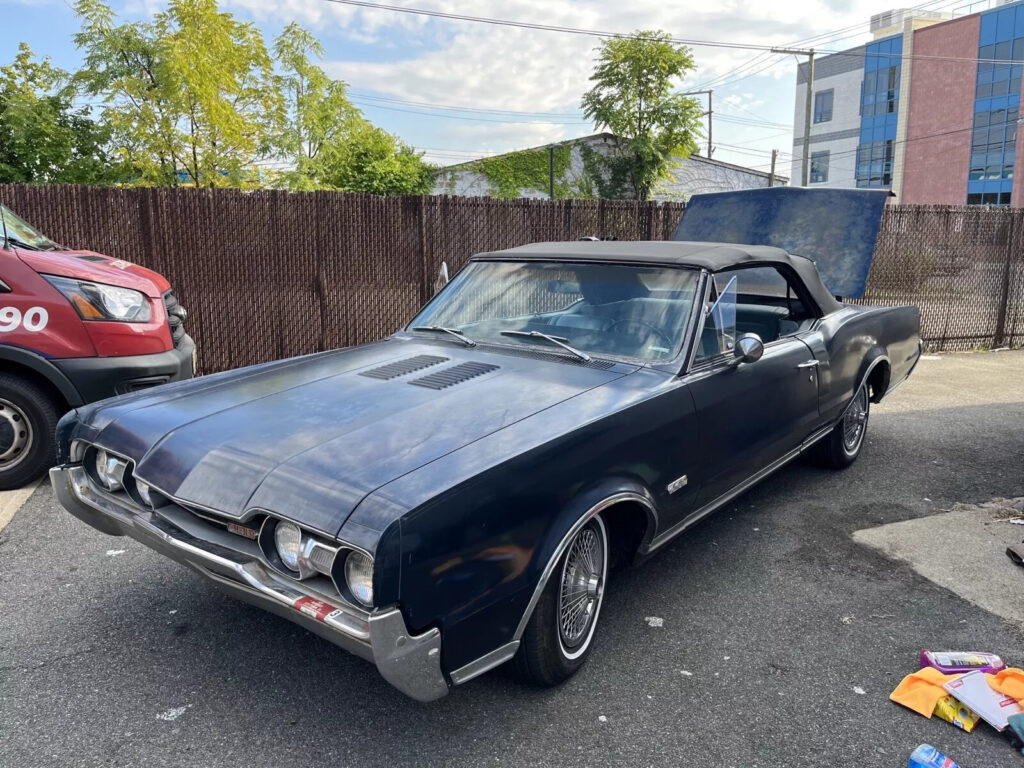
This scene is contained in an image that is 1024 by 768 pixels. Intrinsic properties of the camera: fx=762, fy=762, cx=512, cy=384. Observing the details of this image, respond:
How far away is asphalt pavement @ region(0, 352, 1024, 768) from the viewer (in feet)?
8.07

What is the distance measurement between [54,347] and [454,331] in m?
2.51

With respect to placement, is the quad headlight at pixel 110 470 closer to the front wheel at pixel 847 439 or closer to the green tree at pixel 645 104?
the front wheel at pixel 847 439

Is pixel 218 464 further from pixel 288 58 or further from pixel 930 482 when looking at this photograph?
pixel 288 58

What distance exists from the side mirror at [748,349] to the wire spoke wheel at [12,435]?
163 inches

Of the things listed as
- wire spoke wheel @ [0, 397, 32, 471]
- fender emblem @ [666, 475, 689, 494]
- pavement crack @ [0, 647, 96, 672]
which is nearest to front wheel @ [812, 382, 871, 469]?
fender emblem @ [666, 475, 689, 494]

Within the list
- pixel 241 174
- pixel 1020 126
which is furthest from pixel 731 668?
pixel 1020 126

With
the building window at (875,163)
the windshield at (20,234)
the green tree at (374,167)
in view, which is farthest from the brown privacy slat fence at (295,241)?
the building window at (875,163)

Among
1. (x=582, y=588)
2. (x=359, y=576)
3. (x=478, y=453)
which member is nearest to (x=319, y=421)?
(x=478, y=453)

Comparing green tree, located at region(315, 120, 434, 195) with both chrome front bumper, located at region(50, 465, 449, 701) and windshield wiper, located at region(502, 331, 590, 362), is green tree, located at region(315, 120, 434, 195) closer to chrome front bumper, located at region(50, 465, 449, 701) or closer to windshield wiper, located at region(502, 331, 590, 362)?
windshield wiper, located at region(502, 331, 590, 362)

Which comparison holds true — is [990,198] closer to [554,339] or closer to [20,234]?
[554,339]

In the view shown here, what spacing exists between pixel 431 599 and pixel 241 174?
18.0 meters

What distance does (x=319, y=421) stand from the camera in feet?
9.18

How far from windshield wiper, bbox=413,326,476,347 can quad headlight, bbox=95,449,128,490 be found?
1648 mm

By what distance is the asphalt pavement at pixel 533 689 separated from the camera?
8.07 ft
